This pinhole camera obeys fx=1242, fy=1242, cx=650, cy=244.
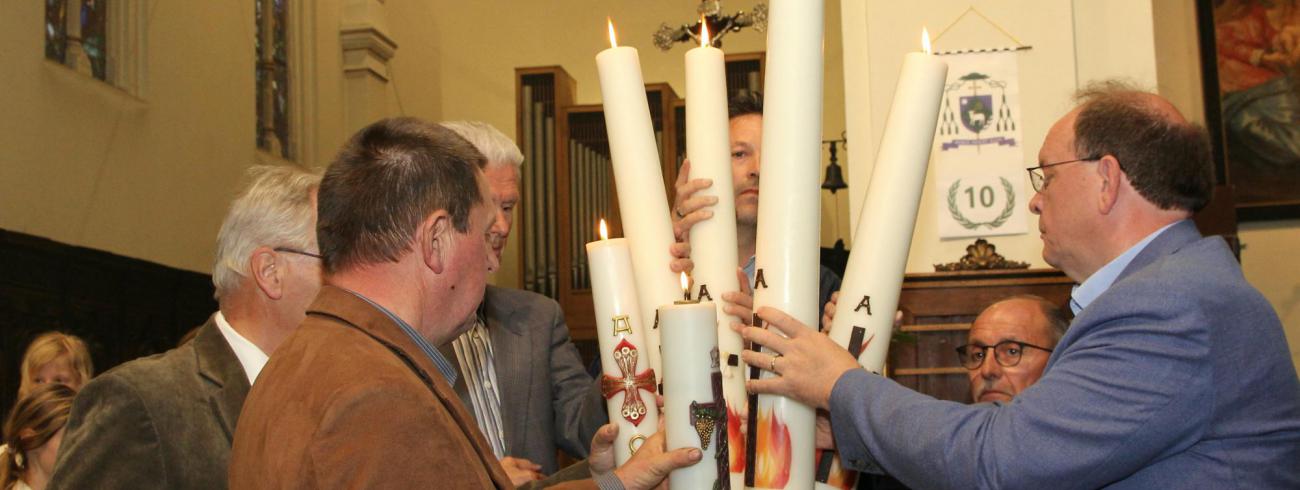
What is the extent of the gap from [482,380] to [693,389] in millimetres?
1210

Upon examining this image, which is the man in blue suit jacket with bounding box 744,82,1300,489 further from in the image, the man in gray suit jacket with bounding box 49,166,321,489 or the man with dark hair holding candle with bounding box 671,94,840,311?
the man in gray suit jacket with bounding box 49,166,321,489

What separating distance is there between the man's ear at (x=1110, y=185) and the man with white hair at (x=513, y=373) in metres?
1.10

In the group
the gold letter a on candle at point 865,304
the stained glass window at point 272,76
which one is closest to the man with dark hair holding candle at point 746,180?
the gold letter a on candle at point 865,304

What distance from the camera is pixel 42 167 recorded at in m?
6.26

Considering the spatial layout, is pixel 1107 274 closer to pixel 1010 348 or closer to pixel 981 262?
pixel 1010 348

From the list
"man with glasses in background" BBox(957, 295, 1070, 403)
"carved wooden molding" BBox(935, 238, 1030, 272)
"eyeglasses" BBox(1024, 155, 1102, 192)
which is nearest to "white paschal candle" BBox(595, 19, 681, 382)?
"eyeglasses" BBox(1024, 155, 1102, 192)

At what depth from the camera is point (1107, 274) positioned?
80.1 inches

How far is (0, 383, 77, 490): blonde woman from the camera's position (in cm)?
350

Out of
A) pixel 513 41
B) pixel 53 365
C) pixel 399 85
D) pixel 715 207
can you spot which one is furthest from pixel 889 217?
pixel 513 41

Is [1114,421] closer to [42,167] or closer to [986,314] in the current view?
[986,314]

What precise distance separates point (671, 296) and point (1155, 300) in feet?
2.28

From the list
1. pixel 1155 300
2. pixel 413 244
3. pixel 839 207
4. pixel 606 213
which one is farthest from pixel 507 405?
pixel 839 207

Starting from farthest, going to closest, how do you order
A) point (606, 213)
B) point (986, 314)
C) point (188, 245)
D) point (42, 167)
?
point (606, 213), point (188, 245), point (42, 167), point (986, 314)

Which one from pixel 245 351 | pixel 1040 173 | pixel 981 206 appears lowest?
pixel 245 351
